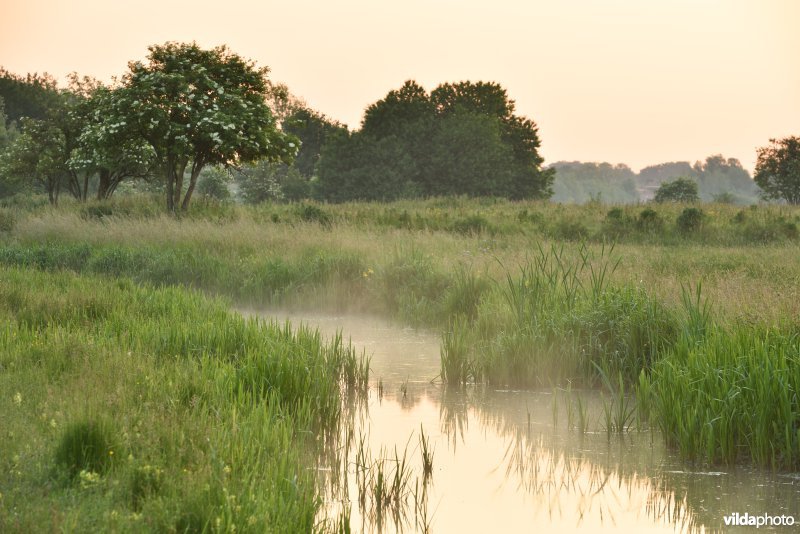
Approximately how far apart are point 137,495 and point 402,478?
2463 mm

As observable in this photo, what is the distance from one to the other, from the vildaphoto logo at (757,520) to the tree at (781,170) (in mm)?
72039

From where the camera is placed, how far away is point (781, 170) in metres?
73.8

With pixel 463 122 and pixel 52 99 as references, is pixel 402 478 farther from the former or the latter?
pixel 52 99

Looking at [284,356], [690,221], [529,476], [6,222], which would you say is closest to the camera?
[529,476]

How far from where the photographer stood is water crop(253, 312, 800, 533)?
6.36m

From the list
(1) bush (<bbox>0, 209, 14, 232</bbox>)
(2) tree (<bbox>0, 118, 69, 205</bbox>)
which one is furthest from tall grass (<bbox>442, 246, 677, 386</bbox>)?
(2) tree (<bbox>0, 118, 69, 205</bbox>)

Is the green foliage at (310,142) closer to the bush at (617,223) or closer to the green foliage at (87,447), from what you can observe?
the bush at (617,223)

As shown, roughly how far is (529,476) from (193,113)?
2899 centimetres

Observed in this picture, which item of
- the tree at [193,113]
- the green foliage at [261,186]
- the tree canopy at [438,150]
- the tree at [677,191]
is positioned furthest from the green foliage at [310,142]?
the tree at [193,113]

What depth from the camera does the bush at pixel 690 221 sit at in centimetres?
2931

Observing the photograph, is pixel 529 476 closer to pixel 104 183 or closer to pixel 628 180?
pixel 104 183

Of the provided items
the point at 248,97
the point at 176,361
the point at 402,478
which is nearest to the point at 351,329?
the point at 176,361

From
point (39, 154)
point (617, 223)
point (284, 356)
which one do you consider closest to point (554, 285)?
point (284, 356)

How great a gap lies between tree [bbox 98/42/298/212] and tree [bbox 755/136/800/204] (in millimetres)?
51163
